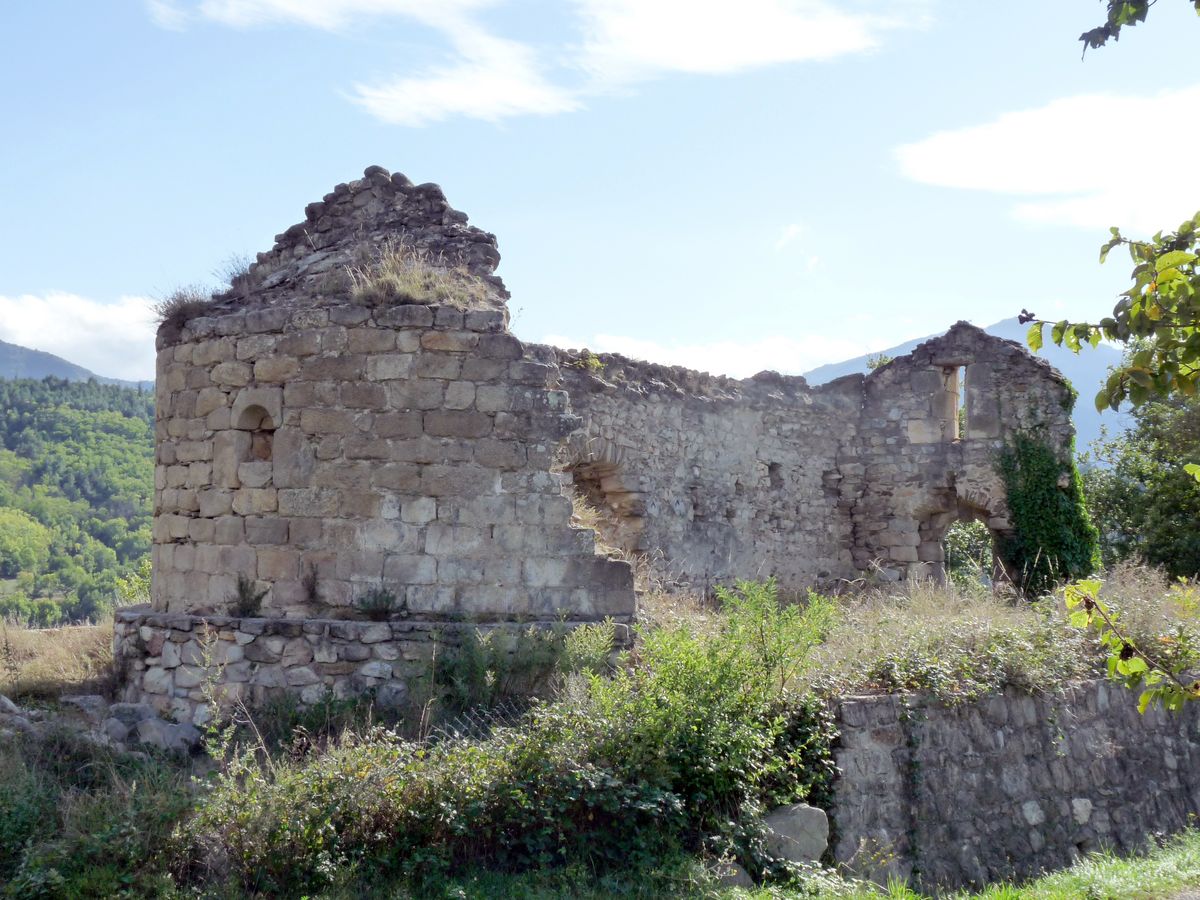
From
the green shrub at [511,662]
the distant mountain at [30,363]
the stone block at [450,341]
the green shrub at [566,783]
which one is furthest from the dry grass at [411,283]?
the distant mountain at [30,363]

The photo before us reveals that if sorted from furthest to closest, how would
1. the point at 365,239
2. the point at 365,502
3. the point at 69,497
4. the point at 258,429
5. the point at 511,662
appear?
the point at 69,497
the point at 365,239
the point at 258,429
the point at 365,502
the point at 511,662

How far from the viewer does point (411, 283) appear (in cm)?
888

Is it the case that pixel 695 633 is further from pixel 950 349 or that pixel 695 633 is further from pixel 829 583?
pixel 950 349

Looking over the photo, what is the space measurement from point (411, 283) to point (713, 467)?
7319 millimetres

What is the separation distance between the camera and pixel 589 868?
21.0 ft

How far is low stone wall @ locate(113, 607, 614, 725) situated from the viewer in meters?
8.27

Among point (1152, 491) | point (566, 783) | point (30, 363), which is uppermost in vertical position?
point (30, 363)

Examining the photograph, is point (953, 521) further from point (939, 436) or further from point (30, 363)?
point (30, 363)

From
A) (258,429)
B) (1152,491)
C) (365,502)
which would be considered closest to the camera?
(365,502)

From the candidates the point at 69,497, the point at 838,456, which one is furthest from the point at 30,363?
the point at 838,456

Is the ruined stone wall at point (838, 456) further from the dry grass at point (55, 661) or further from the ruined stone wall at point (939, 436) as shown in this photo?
the dry grass at point (55, 661)

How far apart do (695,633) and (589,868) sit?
8.42 ft

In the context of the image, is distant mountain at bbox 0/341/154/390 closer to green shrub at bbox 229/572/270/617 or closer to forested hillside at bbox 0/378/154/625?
forested hillside at bbox 0/378/154/625

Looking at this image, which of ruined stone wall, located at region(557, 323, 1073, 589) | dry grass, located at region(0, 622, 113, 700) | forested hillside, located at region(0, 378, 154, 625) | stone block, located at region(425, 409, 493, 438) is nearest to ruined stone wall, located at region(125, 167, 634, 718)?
stone block, located at region(425, 409, 493, 438)
